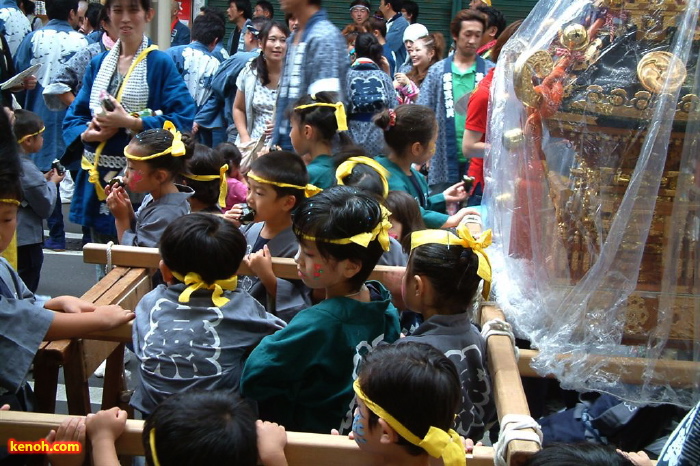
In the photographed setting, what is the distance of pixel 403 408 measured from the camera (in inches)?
66.4

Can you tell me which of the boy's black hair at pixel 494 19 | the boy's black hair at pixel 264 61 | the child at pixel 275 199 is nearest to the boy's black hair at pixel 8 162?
the child at pixel 275 199

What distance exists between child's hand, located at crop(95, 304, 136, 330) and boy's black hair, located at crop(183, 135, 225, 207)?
151 centimetres

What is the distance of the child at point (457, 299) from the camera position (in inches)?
84.0

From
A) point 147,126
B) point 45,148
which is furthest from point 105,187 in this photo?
point 45,148

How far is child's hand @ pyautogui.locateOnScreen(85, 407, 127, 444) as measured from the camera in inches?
67.7

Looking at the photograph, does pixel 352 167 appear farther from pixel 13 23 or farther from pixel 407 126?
pixel 13 23

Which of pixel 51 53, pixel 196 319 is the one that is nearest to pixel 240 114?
pixel 51 53

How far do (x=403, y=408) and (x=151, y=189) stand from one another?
216cm

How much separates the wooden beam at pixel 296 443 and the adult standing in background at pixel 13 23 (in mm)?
6886

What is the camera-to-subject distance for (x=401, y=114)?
12.9 feet

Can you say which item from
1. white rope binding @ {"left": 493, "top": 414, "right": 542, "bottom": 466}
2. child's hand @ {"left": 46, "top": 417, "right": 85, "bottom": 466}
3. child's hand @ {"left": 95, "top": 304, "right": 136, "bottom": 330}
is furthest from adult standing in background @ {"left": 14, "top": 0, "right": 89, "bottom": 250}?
white rope binding @ {"left": 493, "top": 414, "right": 542, "bottom": 466}

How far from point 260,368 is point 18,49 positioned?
647cm

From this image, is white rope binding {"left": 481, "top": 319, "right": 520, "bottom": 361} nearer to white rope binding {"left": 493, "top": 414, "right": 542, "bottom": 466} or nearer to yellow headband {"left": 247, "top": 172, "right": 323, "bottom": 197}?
white rope binding {"left": 493, "top": 414, "right": 542, "bottom": 466}

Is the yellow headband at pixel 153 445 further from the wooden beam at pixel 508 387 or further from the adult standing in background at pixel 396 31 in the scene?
the adult standing in background at pixel 396 31
